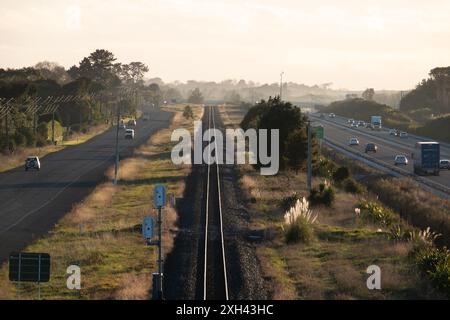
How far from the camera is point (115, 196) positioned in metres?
51.6

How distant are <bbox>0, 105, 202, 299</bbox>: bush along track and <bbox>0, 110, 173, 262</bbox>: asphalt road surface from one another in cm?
122

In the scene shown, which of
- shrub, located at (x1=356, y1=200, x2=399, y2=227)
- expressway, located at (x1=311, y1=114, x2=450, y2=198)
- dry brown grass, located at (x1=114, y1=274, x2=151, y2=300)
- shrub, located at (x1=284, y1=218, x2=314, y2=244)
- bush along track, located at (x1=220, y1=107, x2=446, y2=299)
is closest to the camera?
dry brown grass, located at (x1=114, y1=274, x2=151, y2=300)

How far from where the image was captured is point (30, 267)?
71.5ft

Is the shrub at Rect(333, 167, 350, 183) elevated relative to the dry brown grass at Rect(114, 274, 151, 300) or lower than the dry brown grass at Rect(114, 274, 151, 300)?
elevated

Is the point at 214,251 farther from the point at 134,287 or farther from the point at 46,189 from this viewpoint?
the point at 46,189

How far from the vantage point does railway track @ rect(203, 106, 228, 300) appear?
84.5 ft

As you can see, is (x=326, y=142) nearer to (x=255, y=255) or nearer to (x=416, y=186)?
(x=416, y=186)

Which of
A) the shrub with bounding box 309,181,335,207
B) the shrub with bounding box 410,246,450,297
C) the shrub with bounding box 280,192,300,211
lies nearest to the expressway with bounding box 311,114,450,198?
the shrub with bounding box 309,181,335,207

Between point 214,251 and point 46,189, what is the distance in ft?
89.5

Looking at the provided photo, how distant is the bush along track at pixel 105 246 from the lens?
2569 centimetres

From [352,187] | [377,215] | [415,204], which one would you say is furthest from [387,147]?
[377,215]

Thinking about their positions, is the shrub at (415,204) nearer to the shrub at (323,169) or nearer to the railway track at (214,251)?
the shrub at (323,169)

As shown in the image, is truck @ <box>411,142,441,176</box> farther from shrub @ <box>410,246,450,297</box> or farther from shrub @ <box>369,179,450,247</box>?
shrub @ <box>410,246,450,297</box>
